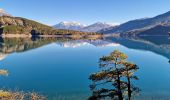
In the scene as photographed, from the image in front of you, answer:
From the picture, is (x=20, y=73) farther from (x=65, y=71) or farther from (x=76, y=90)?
(x=76, y=90)

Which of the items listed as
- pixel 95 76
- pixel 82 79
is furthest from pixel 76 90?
pixel 95 76

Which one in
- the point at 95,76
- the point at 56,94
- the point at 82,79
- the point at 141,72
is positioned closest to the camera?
the point at 95,76

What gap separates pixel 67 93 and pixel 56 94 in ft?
9.51

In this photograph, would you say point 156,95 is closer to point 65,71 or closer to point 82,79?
point 82,79

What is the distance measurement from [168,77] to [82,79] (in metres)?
30.1

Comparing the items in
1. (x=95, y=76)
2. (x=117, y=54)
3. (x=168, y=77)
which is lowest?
(x=168, y=77)

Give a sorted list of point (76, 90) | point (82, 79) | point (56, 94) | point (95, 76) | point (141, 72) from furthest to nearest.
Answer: point (141, 72), point (82, 79), point (76, 90), point (56, 94), point (95, 76)

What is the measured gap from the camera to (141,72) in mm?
103500

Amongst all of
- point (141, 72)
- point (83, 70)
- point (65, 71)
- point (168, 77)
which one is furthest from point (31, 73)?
point (168, 77)

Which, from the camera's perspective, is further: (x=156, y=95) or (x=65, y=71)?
(x=65, y=71)

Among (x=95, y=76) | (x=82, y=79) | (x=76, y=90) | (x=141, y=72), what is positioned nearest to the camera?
(x=95, y=76)

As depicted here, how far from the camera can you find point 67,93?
229ft

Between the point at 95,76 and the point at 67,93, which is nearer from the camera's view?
the point at 95,76

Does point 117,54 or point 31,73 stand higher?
point 117,54
